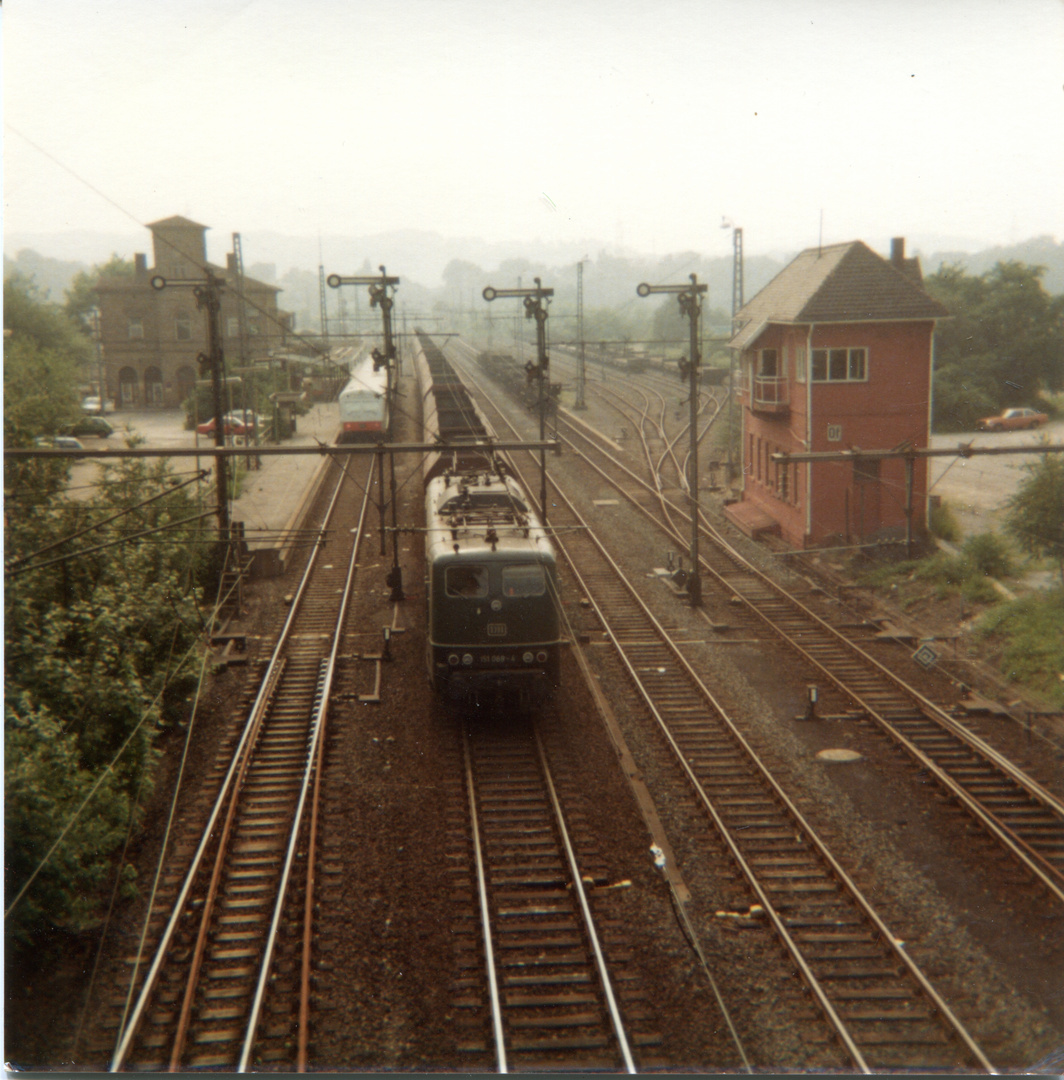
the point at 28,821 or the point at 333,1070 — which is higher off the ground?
the point at 28,821

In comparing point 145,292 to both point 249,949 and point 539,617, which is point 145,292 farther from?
point 249,949

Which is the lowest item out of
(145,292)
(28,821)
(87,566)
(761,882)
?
(761,882)

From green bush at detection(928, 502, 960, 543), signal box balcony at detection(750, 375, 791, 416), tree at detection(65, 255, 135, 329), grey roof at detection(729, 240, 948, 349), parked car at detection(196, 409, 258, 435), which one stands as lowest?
green bush at detection(928, 502, 960, 543)

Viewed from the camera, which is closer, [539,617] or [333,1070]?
[333,1070]

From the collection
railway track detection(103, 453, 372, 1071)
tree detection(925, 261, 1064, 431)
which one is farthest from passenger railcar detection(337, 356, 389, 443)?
railway track detection(103, 453, 372, 1071)

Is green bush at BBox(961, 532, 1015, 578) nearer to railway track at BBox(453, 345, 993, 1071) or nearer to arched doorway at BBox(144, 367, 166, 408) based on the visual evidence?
railway track at BBox(453, 345, 993, 1071)

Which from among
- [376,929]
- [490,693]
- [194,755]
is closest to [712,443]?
[490,693]

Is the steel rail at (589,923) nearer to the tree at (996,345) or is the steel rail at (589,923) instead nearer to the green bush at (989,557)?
the tree at (996,345)
